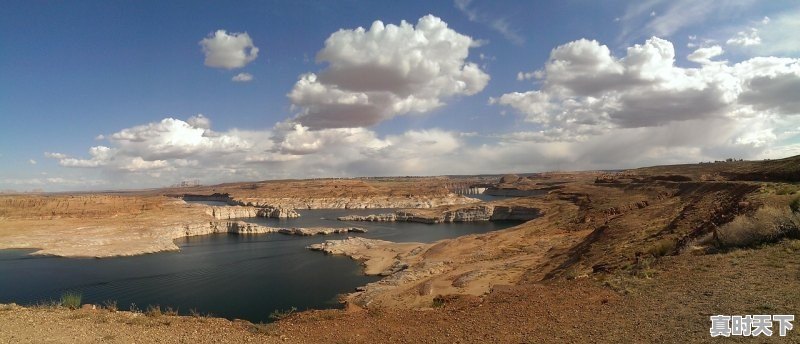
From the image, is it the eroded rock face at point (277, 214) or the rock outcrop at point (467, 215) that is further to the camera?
the eroded rock face at point (277, 214)

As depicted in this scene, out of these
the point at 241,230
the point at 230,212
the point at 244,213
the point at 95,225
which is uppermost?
the point at 95,225

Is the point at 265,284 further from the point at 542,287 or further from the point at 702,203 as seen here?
the point at 702,203

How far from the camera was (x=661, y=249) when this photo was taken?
2209cm

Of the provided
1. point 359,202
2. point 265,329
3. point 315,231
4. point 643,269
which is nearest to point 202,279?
point 265,329

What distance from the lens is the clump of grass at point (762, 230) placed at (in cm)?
1802

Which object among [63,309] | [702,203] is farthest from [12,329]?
[702,203]

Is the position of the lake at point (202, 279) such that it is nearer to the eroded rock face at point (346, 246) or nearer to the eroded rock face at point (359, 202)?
the eroded rock face at point (346, 246)

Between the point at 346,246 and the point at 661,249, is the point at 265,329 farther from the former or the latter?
the point at 346,246

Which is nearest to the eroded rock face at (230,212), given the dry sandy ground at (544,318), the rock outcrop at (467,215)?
the rock outcrop at (467,215)

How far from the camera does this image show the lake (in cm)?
3372

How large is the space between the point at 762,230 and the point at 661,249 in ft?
14.9

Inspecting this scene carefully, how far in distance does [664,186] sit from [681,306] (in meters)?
60.2

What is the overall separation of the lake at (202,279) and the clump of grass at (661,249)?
20.9 meters

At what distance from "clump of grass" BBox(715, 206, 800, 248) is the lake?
2405cm
